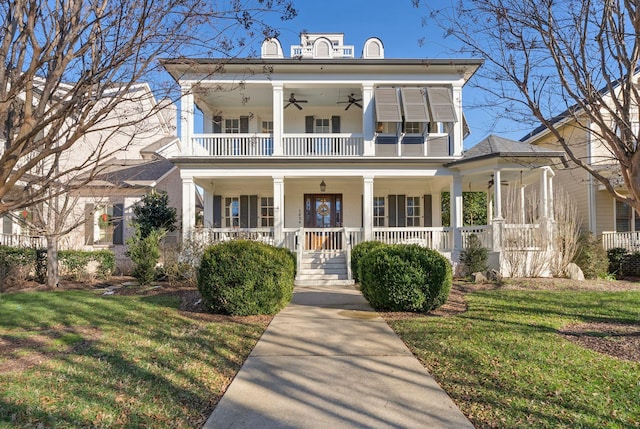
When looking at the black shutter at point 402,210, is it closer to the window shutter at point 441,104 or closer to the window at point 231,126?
the window shutter at point 441,104

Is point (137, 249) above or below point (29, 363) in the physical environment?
above

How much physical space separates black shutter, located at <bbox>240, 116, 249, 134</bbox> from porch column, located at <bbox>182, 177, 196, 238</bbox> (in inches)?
146

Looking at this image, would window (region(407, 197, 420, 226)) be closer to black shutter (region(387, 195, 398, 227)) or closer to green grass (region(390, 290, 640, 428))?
black shutter (region(387, 195, 398, 227))

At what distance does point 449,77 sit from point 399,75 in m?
1.90

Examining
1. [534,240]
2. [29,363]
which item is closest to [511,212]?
[534,240]

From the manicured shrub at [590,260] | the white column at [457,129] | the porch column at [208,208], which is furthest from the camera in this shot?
the porch column at [208,208]

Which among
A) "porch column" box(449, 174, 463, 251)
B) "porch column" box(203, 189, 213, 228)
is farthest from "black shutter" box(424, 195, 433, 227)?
"porch column" box(203, 189, 213, 228)

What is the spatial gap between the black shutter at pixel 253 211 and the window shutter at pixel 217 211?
51.4 inches

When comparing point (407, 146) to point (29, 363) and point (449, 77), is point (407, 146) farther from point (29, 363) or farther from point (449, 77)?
point (29, 363)

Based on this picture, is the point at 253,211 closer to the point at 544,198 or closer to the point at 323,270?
the point at 323,270

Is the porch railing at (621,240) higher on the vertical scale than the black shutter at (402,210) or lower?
lower

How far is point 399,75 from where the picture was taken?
15.3m

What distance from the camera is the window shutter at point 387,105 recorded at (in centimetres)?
1438

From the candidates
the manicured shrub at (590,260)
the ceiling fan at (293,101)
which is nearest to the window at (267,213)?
the ceiling fan at (293,101)
